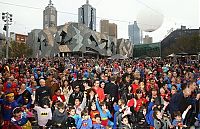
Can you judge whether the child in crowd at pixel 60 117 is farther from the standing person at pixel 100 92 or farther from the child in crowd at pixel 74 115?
the standing person at pixel 100 92

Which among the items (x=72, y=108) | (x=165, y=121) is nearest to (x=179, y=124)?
(x=165, y=121)

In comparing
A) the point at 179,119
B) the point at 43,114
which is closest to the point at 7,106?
the point at 43,114

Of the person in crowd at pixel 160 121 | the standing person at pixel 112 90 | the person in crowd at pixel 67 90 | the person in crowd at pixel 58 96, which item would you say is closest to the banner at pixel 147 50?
the person in crowd at pixel 67 90

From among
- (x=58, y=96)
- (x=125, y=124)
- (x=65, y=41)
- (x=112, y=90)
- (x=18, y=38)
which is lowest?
(x=125, y=124)

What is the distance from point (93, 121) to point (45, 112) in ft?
3.10

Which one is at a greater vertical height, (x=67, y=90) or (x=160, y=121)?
(x=67, y=90)

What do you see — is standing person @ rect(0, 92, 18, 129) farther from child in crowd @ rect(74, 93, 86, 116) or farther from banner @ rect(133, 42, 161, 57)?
banner @ rect(133, 42, 161, 57)

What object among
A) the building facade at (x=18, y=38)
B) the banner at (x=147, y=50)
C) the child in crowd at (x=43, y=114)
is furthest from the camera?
the building facade at (x=18, y=38)

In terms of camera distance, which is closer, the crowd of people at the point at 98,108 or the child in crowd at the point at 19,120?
the child in crowd at the point at 19,120

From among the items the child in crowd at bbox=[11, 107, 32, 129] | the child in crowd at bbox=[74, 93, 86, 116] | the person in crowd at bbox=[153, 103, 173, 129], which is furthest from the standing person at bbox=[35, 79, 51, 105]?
the person in crowd at bbox=[153, 103, 173, 129]

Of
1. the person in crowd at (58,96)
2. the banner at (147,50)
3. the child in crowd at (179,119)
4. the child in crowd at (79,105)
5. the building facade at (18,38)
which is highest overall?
the building facade at (18,38)

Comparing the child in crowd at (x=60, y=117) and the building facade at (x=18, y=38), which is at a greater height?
the building facade at (x=18, y=38)

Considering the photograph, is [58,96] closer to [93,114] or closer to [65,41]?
[93,114]

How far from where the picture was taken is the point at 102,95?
22.6ft
